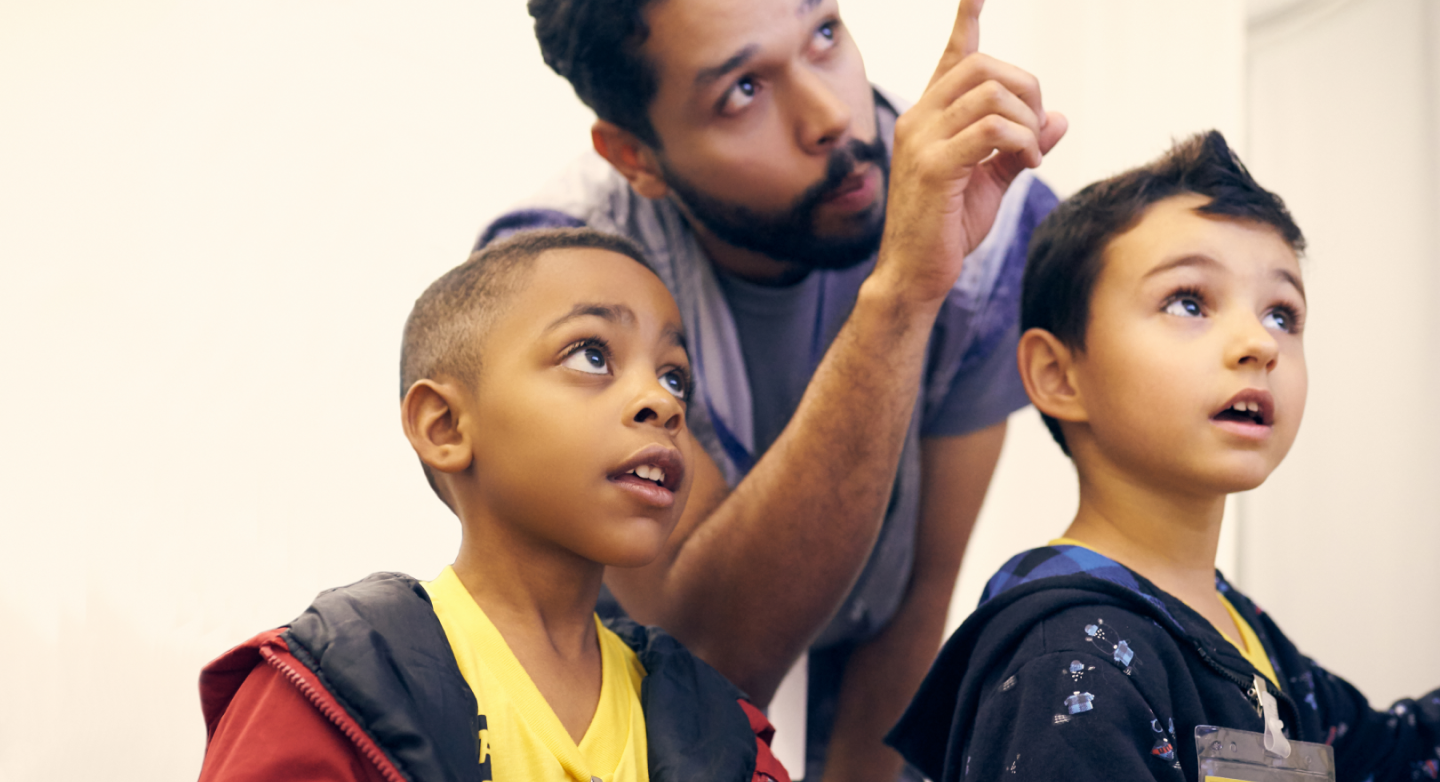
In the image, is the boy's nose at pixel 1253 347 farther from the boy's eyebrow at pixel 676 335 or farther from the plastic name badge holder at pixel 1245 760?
the boy's eyebrow at pixel 676 335

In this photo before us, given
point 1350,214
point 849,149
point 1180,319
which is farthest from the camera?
point 1350,214

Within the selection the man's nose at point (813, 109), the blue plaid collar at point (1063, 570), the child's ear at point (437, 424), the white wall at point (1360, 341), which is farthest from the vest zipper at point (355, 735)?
the white wall at point (1360, 341)

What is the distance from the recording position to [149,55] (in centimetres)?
108

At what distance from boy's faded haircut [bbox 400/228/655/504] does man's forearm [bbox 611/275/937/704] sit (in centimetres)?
21

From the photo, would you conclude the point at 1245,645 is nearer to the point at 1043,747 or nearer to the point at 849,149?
the point at 1043,747

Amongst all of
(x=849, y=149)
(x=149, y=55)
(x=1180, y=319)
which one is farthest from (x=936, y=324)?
(x=149, y=55)

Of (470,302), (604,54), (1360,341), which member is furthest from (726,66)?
(1360,341)

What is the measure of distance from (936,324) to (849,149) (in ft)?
0.78

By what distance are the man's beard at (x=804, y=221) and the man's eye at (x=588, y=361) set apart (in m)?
0.36

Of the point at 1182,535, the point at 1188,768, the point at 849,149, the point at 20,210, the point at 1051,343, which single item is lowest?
the point at 1188,768

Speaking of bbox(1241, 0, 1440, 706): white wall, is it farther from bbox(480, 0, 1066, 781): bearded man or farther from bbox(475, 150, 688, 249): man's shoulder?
bbox(475, 150, 688, 249): man's shoulder

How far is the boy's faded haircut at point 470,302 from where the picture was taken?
87 cm

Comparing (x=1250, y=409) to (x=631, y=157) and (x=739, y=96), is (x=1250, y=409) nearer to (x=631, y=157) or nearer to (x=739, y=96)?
(x=739, y=96)

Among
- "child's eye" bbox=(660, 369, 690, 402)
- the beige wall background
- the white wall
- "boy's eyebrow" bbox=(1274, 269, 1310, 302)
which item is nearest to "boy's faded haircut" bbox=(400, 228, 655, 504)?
"child's eye" bbox=(660, 369, 690, 402)
